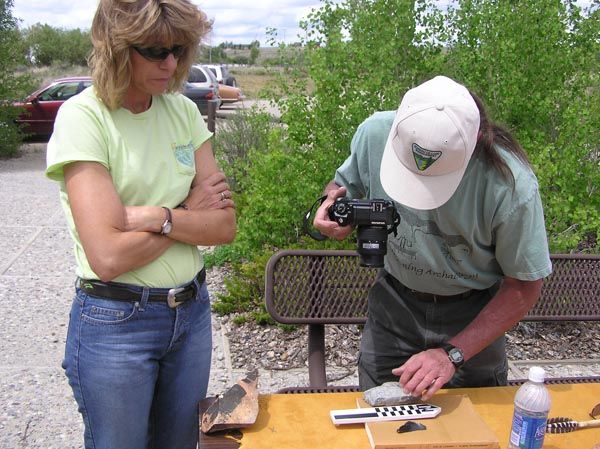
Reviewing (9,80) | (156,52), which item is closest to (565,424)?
(156,52)

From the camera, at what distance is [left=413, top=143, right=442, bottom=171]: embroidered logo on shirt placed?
1.85m

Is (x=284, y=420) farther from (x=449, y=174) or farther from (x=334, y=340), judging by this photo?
(x=334, y=340)

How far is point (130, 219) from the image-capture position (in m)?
1.95

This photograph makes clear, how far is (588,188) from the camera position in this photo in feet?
15.8

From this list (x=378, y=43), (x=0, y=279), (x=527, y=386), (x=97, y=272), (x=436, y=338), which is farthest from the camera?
(x=0, y=279)

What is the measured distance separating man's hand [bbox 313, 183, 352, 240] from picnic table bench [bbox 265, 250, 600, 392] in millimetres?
639

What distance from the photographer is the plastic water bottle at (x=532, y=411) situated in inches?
67.7

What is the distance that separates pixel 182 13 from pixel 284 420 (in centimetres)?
122

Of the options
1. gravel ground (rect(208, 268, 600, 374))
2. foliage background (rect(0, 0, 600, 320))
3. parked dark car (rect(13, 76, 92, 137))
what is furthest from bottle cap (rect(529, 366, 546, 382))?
parked dark car (rect(13, 76, 92, 137))

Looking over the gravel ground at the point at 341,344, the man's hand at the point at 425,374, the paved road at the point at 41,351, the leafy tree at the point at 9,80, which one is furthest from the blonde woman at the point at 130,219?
the leafy tree at the point at 9,80

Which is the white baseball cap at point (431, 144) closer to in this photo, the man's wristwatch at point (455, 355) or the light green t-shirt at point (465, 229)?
the light green t-shirt at point (465, 229)

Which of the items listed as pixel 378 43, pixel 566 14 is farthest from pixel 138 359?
pixel 566 14

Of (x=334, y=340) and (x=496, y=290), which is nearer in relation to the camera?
(x=496, y=290)

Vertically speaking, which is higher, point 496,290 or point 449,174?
point 449,174
